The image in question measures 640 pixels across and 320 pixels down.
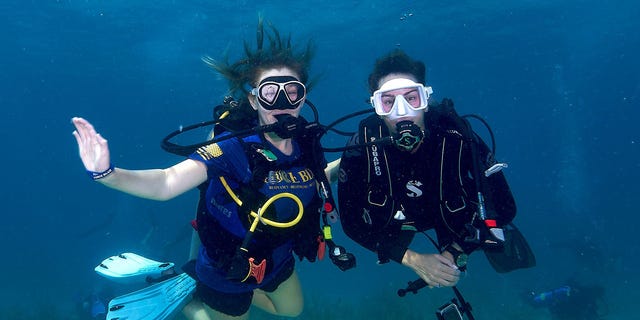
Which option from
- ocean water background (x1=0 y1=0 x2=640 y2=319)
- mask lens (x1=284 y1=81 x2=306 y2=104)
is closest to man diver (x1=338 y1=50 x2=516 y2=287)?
mask lens (x1=284 y1=81 x2=306 y2=104)

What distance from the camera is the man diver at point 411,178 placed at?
14.7ft

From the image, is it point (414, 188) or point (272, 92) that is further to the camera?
point (414, 188)

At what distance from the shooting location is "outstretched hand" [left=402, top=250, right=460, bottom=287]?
424 centimetres

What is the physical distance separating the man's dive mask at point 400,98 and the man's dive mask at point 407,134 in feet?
0.96

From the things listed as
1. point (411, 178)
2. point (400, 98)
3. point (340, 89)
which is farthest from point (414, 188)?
point (340, 89)

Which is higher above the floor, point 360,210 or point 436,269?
point 360,210

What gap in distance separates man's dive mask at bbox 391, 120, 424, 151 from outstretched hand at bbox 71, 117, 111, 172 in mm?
2556

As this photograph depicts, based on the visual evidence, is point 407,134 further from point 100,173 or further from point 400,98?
point 100,173

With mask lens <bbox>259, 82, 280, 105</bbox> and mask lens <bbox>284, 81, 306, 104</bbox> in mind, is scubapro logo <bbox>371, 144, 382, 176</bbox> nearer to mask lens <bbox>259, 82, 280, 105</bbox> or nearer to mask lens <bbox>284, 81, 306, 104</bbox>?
mask lens <bbox>284, 81, 306, 104</bbox>

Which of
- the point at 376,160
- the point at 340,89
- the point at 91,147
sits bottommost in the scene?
the point at 340,89

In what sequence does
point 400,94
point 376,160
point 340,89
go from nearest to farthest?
point 400,94 < point 376,160 < point 340,89

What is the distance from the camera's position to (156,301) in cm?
536

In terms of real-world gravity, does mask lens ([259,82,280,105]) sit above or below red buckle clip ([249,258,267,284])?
above

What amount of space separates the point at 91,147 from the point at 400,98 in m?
2.90
